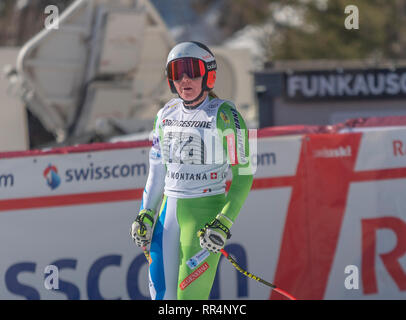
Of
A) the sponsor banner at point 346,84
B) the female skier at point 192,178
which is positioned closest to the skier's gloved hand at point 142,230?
the female skier at point 192,178

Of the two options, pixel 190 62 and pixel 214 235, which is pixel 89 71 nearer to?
pixel 190 62

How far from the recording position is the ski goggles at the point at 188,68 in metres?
4.26

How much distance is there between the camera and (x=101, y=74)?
1148 cm

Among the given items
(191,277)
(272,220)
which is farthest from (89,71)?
(191,277)

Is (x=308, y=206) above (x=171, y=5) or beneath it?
beneath

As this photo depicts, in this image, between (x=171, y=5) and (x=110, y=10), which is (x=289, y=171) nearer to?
(x=110, y=10)

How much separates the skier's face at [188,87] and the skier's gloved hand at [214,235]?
824 mm

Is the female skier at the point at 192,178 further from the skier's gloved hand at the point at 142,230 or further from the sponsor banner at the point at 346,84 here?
the sponsor banner at the point at 346,84

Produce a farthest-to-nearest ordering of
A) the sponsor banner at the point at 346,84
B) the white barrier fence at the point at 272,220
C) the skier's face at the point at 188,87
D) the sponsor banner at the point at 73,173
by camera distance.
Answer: the sponsor banner at the point at 346,84
the white barrier fence at the point at 272,220
the sponsor banner at the point at 73,173
the skier's face at the point at 188,87

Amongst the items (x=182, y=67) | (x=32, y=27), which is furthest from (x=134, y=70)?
(x=182, y=67)

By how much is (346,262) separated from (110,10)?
21.8ft

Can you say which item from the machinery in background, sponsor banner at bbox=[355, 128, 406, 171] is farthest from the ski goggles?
the machinery in background

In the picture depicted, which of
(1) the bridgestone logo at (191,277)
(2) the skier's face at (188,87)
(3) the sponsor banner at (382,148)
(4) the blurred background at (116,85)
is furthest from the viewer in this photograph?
(4) the blurred background at (116,85)

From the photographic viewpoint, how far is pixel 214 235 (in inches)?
158
